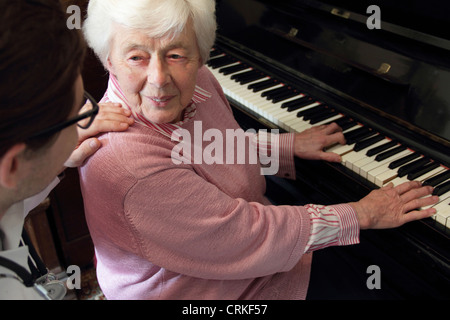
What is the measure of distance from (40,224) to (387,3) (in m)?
1.77

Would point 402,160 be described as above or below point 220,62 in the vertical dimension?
below

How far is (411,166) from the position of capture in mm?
1485

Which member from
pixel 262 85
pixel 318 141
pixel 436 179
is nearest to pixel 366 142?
pixel 318 141

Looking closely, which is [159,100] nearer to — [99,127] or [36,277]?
[99,127]

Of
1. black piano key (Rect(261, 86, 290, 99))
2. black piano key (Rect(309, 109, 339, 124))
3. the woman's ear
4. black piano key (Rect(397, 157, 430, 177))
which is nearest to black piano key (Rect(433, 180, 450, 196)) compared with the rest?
black piano key (Rect(397, 157, 430, 177))

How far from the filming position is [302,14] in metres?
2.01

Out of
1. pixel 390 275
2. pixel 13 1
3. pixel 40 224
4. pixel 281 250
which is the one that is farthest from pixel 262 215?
pixel 40 224

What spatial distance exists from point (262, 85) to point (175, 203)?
964 millimetres

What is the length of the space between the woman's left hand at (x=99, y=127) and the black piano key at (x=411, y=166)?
84 centimetres

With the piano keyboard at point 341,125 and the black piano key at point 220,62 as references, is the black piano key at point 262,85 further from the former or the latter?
the black piano key at point 220,62

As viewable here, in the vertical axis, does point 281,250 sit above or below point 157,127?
below

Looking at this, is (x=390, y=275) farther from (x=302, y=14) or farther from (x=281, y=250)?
(x=302, y=14)

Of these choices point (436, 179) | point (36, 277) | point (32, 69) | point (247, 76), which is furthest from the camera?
point (247, 76)
